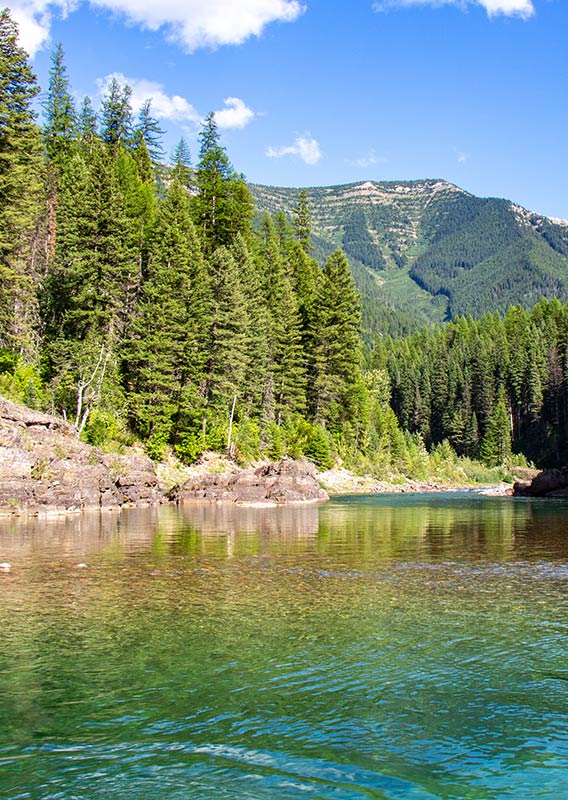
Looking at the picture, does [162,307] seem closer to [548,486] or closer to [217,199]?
[217,199]

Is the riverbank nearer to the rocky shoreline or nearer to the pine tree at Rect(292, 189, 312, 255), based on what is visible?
the rocky shoreline

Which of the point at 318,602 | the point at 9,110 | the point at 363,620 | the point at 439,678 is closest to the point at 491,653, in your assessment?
the point at 439,678

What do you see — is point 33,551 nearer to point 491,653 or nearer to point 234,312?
point 491,653

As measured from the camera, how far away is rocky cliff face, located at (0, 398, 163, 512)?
34.4m

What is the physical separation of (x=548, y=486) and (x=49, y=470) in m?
50.1

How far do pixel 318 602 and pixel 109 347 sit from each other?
4107 cm

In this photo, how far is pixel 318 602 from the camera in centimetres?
1412

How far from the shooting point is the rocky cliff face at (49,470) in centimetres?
3444

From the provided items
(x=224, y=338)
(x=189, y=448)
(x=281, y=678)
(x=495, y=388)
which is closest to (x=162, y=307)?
(x=224, y=338)

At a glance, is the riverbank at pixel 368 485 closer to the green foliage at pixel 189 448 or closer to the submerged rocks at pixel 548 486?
the submerged rocks at pixel 548 486

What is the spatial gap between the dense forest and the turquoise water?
31.0 m

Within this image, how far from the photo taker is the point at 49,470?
119 feet

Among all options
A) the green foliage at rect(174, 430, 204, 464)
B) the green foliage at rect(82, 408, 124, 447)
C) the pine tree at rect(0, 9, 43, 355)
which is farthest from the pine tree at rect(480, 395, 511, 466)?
the pine tree at rect(0, 9, 43, 355)

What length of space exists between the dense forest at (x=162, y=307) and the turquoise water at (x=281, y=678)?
102 ft
